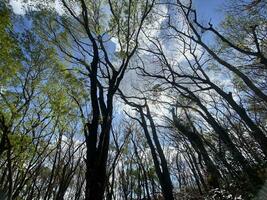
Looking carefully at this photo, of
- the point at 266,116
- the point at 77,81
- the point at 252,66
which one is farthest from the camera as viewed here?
the point at 266,116

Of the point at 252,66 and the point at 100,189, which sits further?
the point at 252,66

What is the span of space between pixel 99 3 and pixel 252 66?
7423 mm

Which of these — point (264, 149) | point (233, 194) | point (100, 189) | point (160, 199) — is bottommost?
point (100, 189)

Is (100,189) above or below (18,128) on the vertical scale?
below

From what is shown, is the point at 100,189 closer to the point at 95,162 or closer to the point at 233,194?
the point at 95,162

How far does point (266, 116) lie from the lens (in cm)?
1350

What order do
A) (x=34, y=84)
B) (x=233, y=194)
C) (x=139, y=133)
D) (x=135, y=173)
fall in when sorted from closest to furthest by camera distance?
1. (x=233, y=194)
2. (x=34, y=84)
3. (x=139, y=133)
4. (x=135, y=173)

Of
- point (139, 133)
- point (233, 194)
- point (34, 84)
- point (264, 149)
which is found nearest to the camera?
point (233, 194)

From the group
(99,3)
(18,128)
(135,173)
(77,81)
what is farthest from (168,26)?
(135,173)

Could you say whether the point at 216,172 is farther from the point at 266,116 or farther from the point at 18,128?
the point at 18,128

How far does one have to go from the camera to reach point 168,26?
14281mm

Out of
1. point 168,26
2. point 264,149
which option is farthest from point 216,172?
point 168,26

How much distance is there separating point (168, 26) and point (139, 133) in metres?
11.1

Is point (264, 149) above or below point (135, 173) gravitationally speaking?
below
